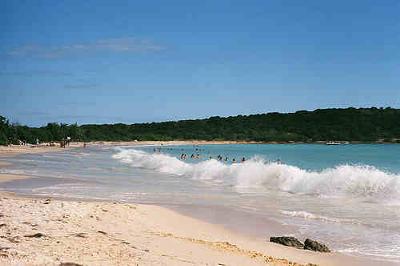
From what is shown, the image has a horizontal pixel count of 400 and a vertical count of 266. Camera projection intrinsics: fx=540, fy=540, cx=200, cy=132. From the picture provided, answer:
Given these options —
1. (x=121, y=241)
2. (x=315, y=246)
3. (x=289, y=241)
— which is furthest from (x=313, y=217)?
(x=121, y=241)

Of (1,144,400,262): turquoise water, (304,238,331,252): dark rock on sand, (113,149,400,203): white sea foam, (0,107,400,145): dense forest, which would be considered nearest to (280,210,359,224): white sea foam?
(1,144,400,262): turquoise water

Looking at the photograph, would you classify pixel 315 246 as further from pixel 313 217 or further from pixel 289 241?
pixel 313 217

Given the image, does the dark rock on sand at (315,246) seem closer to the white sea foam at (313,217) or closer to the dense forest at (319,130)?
the white sea foam at (313,217)

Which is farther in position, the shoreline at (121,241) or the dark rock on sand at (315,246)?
the dark rock on sand at (315,246)

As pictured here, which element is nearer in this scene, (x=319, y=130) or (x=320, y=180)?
(x=320, y=180)

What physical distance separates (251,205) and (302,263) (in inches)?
352

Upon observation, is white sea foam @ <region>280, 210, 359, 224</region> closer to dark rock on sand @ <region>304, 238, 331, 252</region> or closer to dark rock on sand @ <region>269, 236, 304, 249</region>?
dark rock on sand @ <region>269, 236, 304, 249</region>

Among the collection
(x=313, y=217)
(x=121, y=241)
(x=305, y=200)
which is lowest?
(x=305, y=200)

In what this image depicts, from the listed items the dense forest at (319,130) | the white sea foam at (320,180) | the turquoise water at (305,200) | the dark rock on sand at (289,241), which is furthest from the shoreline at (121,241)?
the dense forest at (319,130)

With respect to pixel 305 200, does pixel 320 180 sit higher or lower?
higher

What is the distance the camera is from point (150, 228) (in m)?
12.3

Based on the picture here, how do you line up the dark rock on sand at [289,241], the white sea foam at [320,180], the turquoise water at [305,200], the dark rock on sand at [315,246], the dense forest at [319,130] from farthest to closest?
the dense forest at [319,130]
the white sea foam at [320,180]
the turquoise water at [305,200]
the dark rock on sand at [289,241]
the dark rock on sand at [315,246]

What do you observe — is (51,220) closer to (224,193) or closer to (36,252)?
(36,252)

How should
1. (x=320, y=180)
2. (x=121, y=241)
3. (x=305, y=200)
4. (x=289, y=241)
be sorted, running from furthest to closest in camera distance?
(x=320, y=180)
(x=305, y=200)
(x=289, y=241)
(x=121, y=241)
